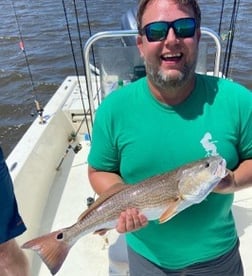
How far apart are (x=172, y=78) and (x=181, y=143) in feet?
0.80

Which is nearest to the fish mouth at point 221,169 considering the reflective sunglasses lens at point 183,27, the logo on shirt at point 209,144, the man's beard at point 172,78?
the logo on shirt at point 209,144

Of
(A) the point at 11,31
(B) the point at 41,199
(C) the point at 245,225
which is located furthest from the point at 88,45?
(A) the point at 11,31

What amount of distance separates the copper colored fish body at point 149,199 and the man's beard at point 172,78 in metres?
0.30

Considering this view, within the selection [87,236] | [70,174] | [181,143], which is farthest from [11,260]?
[70,174]

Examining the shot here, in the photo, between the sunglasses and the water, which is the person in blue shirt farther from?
the water

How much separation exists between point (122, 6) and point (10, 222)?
12016 millimetres

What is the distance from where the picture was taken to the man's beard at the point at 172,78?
1569 millimetres

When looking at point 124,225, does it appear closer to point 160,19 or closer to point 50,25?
point 160,19

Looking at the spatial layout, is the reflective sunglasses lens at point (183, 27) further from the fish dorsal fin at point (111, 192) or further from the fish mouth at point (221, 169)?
the fish dorsal fin at point (111, 192)

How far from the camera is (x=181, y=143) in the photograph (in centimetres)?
161

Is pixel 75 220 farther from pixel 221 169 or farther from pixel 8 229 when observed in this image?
pixel 221 169

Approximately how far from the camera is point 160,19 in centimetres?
159

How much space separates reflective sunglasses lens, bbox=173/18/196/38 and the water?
4.85 m

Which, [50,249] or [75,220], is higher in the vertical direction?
[50,249]
